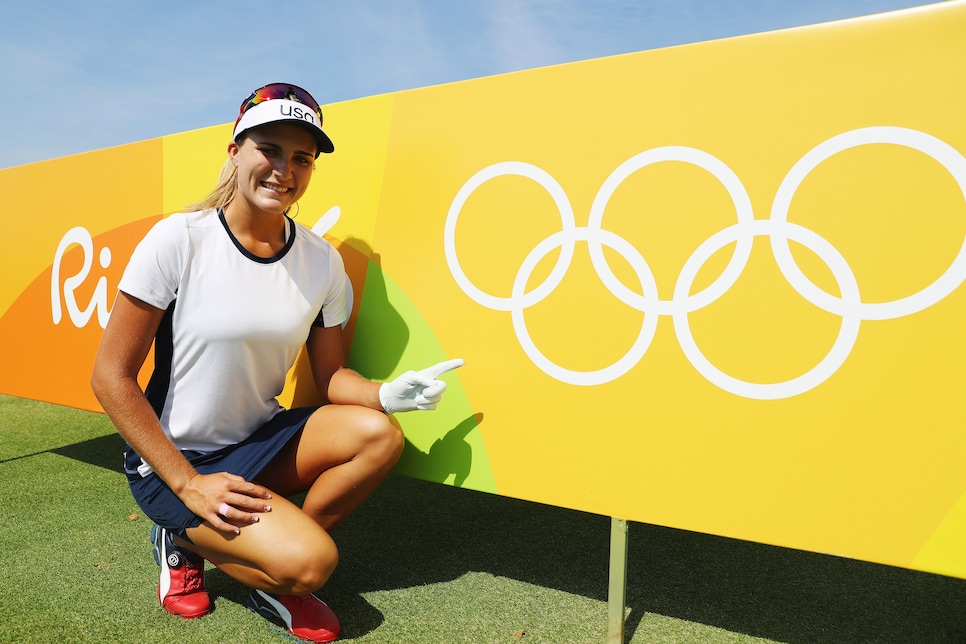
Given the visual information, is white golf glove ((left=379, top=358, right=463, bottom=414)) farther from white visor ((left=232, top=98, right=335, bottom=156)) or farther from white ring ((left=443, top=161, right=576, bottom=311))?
white visor ((left=232, top=98, right=335, bottom=156))

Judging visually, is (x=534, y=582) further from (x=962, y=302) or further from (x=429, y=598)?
(x=962, y=302)

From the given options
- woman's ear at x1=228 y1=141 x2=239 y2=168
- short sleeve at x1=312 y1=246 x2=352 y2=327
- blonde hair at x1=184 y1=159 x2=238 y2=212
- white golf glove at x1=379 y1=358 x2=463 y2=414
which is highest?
woman's ear at x1=228 y1=141 x2=239 y2=168

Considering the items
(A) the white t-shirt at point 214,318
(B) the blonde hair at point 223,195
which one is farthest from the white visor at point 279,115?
(A) the white t-shirt at point 214,318

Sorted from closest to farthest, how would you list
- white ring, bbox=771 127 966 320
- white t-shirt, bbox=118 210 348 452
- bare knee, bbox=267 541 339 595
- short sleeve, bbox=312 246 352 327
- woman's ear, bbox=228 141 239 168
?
white ring, bbox=771 127 966 320, bare knee, bbox=267 541 339 595, white t-shirt, bbox=118 210 348 452, woman's ear, bbox=228 141 239 168, short sleeve, bbox=312 246 352 327

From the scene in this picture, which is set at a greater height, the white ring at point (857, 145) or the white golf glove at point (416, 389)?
the white ring at point (857, 145)

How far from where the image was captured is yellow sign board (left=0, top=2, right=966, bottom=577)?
1.28 meters

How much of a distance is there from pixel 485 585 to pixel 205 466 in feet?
2.67

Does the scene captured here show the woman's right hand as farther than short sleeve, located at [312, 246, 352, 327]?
No

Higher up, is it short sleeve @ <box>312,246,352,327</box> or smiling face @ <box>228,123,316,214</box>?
smiling face @ <box>228,123,316,214</box>

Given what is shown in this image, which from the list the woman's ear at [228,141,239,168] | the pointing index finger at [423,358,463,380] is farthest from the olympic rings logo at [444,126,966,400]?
the woman's ear at [228,141,239,168]

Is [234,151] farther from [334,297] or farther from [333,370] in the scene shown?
[333,370]

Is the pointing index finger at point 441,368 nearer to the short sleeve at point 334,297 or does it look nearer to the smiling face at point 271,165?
the short sleeve at point 334,297

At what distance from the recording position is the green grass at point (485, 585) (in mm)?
1619

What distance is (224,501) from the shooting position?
5.04 ft
